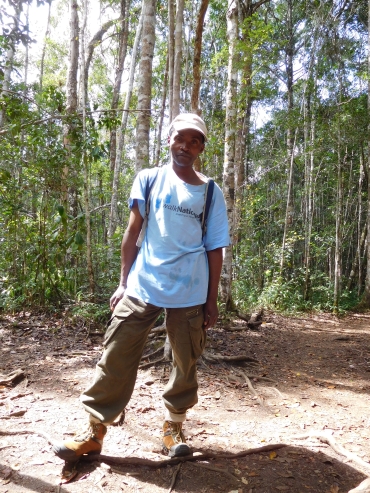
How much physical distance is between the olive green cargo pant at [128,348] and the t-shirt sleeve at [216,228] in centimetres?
43

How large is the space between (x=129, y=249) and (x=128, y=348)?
25.0 inches

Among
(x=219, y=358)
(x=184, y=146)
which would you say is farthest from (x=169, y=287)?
(x=219, y=358)

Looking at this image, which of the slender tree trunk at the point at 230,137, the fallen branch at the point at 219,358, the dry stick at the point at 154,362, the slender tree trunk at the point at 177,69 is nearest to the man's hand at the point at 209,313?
the dry stick at the point at 154,362

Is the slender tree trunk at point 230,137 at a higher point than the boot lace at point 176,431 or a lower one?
higher

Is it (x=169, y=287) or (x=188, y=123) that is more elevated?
(x=188, y=123)

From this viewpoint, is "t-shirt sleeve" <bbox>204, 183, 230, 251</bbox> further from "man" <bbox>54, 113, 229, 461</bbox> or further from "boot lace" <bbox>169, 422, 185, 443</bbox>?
"boot lace" <bbox>169, 422, 185, 443</bbox>

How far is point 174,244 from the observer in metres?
2.27

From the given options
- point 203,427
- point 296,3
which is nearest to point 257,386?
point 203,427

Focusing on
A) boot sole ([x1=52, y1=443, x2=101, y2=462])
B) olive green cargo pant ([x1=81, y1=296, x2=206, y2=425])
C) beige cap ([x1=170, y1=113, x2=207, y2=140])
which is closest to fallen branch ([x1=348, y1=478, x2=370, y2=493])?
olive green cargo pant ([x1=81, y1=296, x2=206, y2=425])

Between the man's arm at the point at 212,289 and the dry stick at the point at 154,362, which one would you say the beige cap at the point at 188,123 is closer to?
the man's arm at the point at 212,289

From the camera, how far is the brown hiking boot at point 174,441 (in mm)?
2391

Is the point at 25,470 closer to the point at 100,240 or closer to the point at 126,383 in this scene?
the point at 126,383

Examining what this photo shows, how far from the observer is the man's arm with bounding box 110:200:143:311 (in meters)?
2.39

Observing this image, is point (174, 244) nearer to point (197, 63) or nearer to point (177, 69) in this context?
point (177, 69)
